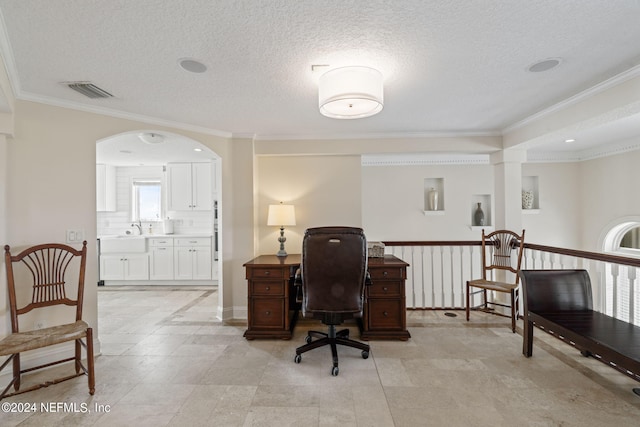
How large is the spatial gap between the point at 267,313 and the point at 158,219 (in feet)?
13.8

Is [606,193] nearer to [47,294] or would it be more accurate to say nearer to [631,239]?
[631,239]

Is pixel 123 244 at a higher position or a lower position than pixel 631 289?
higher

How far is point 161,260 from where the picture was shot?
5.43 m

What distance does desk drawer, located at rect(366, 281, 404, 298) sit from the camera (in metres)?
3.03

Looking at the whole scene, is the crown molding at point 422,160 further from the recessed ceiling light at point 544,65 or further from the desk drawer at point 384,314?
the recessed ceiling light at point 544,65

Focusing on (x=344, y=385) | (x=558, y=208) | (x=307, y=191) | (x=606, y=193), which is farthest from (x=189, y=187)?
(x=606, y=193)

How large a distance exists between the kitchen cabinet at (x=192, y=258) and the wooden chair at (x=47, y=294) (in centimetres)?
275

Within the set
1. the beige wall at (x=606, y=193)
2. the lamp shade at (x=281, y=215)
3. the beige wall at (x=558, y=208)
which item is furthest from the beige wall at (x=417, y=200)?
the lamp shade at (x=281, y=215)

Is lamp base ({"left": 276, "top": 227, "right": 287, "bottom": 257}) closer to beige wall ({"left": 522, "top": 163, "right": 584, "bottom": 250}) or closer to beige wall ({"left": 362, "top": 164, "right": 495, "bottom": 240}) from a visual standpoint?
beige wall ({"left": 362, "top": 164, "right": 495, "bottom": 240})

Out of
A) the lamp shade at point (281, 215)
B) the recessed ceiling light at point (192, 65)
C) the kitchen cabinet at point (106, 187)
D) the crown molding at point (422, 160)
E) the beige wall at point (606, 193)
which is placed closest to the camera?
the recessed ceiling light at point (192, 65)

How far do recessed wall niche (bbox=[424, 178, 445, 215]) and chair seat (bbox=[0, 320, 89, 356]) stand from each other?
16.4 ft

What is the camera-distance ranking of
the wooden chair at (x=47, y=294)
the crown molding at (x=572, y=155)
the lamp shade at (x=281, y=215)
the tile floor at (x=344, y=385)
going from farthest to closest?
the crown molding at (x=572, y=155)
the lamp shade at (x=281, y=215)
the wooden chair at (x=47, y=294)
the tile floor at (x=344, y=385)

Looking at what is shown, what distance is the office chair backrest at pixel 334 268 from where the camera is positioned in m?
2.38

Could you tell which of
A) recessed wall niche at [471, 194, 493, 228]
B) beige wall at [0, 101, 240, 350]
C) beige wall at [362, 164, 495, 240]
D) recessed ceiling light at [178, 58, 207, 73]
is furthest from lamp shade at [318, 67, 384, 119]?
recessed wall niche at [471, 194, 493, 228]
